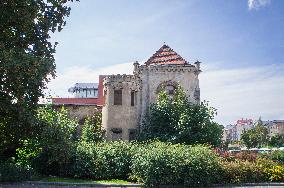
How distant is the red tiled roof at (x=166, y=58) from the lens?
109 ft

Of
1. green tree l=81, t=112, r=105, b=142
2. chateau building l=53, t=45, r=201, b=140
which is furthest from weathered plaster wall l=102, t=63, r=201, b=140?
green tree l=81, t=112, r=105, b=142

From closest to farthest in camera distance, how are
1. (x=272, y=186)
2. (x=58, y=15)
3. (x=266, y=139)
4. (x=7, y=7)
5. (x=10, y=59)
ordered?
(x=10, y=59), (x=7, y=7), (x=58, y=15), (x=272, y=186), (x=266, y=139)

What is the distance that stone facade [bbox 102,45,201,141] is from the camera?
101 feet

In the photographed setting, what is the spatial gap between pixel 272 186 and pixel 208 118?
10.5 m

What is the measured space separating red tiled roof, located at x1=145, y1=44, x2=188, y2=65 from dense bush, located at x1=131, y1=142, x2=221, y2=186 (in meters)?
14.9

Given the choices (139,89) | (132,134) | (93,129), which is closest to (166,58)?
(139,89)

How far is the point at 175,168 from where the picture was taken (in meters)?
18.8

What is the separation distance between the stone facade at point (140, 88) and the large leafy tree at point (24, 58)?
13.7m

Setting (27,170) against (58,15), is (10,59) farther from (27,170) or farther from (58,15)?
(27,170)

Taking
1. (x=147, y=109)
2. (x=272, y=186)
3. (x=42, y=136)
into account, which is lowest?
(x=272, y=186)

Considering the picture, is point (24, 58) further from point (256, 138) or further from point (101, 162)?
point (256, 138)

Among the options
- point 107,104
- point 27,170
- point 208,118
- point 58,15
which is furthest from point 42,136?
point 208,118

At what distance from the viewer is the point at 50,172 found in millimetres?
21703

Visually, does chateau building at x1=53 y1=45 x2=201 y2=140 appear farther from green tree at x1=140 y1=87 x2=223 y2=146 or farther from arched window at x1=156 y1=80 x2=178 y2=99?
green tree at x1=140 y1=87 x2=223 y2=146
